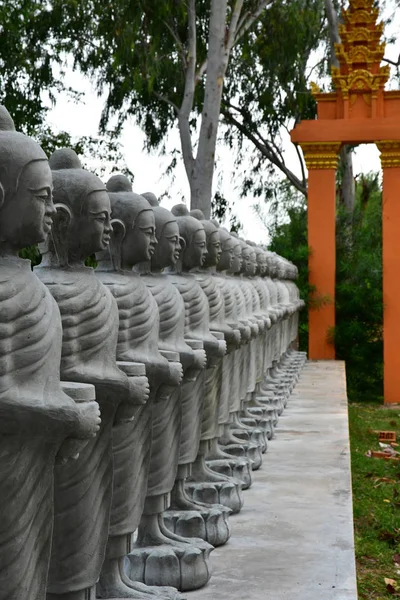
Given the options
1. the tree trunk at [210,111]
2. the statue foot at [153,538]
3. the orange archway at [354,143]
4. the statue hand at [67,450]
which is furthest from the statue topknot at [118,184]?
the tree trunk at [210,111]

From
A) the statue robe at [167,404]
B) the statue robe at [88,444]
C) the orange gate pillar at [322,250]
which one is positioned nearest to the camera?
the statue robe at [88,444]

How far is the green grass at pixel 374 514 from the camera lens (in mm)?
5797

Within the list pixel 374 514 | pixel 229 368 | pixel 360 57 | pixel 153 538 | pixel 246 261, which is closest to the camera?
pixel 153 538

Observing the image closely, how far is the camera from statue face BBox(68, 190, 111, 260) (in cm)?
356

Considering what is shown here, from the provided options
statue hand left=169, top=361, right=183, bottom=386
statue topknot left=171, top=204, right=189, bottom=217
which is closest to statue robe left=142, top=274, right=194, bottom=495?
statue hand left=169, top=361, right=183, bottom=386

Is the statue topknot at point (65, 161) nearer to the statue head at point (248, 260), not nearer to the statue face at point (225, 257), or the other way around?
the statue face at point (225, 257)

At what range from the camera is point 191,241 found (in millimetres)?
5547

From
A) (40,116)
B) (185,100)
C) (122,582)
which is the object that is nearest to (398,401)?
(185,100)

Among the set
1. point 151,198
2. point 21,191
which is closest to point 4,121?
point 21,191

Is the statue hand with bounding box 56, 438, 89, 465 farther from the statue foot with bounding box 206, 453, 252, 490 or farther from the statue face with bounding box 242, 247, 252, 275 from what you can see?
the statue face with bounding box 242, 247, 252, 275

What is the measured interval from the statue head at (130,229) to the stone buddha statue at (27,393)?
4.24 feet

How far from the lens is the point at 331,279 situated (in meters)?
15.2

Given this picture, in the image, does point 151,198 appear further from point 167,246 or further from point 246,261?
point 246,261

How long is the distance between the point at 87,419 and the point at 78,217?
0.94 m
